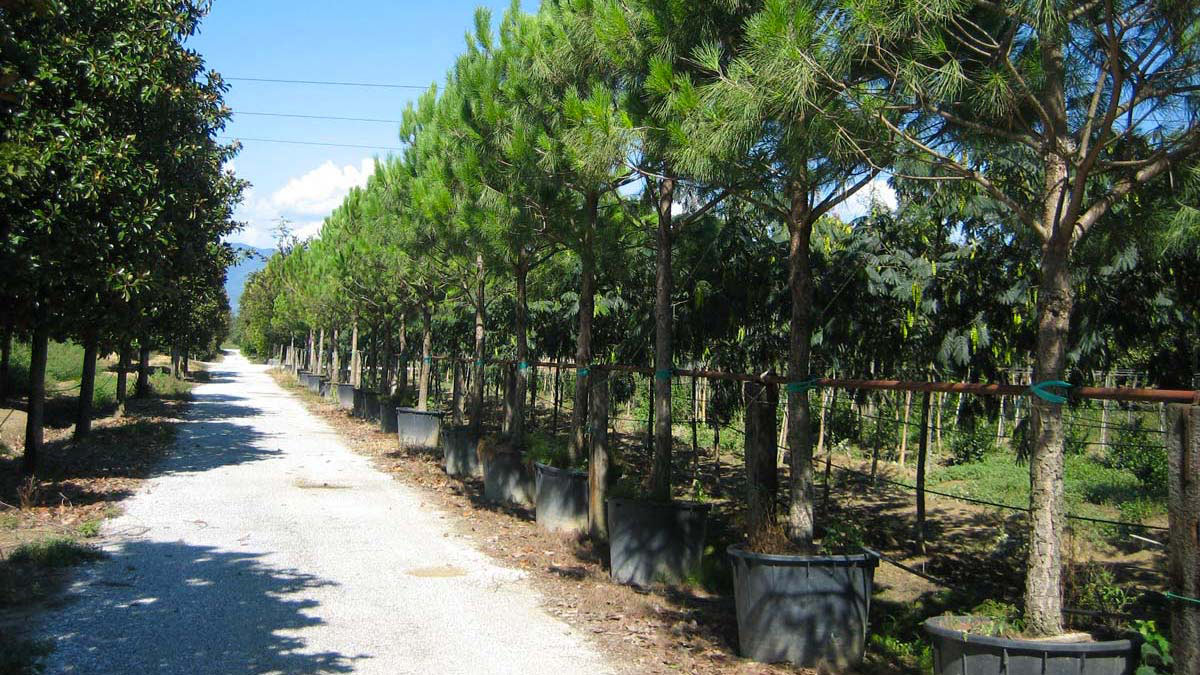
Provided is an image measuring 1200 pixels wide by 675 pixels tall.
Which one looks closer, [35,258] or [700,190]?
[700,190]

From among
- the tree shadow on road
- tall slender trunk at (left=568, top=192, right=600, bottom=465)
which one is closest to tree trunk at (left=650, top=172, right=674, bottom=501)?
tall slender trunk at (left=568, top=192, right=600, bottom=465)

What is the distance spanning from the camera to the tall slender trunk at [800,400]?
6.00 metres

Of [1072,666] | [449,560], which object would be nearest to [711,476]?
[449,560]

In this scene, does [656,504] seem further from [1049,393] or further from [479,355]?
[479,355]

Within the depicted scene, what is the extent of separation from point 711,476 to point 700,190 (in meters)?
7.73

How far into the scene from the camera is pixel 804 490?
235 inches

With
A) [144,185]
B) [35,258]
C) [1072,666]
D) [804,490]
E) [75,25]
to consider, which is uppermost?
[75,25]

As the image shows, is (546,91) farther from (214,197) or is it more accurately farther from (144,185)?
(214,197)

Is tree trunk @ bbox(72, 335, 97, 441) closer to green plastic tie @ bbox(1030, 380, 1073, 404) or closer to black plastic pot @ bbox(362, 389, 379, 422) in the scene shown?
black plastic pot @ bbox(362, 389, 379, 422)

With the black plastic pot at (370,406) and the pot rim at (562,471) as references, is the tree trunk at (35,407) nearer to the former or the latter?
the pot rim at (562,471)

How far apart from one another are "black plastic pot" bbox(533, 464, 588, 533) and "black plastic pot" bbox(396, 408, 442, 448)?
24.5 feet

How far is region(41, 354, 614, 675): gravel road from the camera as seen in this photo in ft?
17.6

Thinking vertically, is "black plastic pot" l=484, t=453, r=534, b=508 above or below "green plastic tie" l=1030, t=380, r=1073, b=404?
below

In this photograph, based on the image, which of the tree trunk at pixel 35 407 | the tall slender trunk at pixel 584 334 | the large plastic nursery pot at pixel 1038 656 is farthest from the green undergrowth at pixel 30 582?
the large plastic nursery pot at pixel 1038 656
